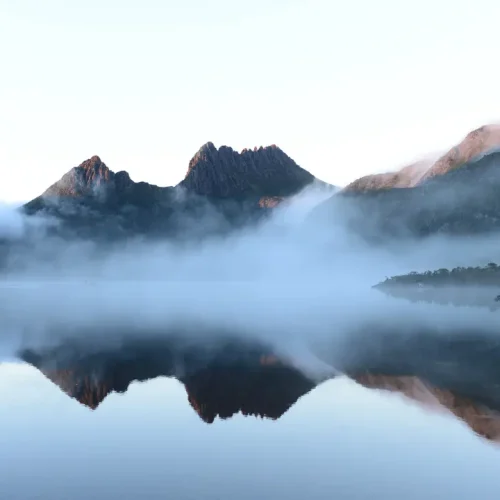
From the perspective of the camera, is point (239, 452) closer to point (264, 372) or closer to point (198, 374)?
point (198, 374)

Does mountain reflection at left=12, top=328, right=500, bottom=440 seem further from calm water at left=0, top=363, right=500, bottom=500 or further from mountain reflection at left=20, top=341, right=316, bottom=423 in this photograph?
calm water at left=0, top=363, right=500, bottom=500

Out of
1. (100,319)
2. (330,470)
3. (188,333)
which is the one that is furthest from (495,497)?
(100,319)

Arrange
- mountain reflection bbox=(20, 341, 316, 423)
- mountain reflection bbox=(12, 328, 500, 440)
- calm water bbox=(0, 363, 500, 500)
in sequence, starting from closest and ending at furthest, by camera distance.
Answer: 1. calm water bbox=(0, 363, 500, 500)
2. mountain reflection bbox=(12, 328, 500, 440)
3. mountain reflection bbox=(20, 341, 316, 423)

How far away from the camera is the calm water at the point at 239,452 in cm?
2892

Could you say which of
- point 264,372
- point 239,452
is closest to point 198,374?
point 264,372

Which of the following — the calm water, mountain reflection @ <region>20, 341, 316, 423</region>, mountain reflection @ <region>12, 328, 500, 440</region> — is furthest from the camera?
mountain reflection @ <region>20, 341, 316, 423</region>

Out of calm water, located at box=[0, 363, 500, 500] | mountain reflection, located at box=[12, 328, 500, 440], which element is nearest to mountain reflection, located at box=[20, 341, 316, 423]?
mountain reflection, located at box=[12, 328, 500, 440]

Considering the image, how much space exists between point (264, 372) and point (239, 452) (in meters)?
27.5

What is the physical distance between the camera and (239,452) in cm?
3541

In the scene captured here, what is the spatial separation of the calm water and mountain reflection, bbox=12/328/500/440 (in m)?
2.21

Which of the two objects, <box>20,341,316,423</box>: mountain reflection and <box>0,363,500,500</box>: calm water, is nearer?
<box>0,363,500,500</box>: calm water

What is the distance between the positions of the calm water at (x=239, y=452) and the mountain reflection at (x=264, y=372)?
7.26ft

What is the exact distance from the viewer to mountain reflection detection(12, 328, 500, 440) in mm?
47156

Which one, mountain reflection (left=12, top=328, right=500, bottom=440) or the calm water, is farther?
mountain reflection (left=12, top=328, right=500, bottom=440)
